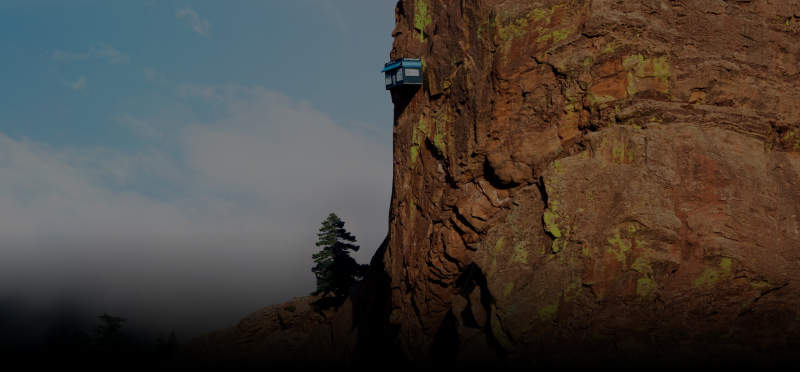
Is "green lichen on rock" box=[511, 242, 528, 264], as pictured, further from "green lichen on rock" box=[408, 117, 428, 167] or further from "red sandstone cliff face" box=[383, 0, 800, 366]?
"green lichen on rock" box=[408, 117, 428, 167]

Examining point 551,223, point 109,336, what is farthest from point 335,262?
point 551,223

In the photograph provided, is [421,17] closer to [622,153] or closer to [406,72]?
[406,72]

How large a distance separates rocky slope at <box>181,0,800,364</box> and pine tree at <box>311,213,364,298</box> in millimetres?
17207

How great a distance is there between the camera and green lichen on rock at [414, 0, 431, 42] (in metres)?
34.1

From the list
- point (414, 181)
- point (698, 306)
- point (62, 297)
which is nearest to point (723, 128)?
point (698, 306)

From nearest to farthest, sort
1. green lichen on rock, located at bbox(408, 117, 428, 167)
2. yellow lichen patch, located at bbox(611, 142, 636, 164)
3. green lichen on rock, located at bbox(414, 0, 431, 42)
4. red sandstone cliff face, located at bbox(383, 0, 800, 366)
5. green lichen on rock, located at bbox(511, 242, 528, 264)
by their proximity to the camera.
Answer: red sandstone cliff face, located at bbox(383, 0, 800, 366)
yellow lichen patch, located at bbox(611, 142, 636, 164)
green lichen on rock, located at bbox(511, 242, 528, 264)
green lichen on rock, located at bbox(408, 117, 428, 167)
green lichen on rock, located at bbox(414, 0, 431, 42)

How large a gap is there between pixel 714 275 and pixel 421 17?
1909 centimetres

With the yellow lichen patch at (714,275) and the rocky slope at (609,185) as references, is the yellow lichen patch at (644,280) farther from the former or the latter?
the yellow lichen patch at (714,275)

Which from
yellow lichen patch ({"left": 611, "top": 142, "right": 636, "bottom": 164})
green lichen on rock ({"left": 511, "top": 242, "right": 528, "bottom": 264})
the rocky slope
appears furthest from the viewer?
green lichen on rock ({"left": 511, "top": 242, "right": 528, "bottom": 264})

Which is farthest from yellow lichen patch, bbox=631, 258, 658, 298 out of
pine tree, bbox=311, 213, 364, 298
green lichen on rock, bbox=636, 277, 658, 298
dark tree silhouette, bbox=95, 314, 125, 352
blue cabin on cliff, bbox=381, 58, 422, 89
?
dark tree silhouette, bbox=95, 314, 125, 352

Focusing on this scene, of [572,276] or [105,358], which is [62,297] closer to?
[105,358]

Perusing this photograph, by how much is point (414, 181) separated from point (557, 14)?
35.6ft

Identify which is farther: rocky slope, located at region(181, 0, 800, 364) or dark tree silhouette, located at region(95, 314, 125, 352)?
dark tree silhouette, located at region(95, 314, 125, 352)

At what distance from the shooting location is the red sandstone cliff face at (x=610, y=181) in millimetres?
22906
